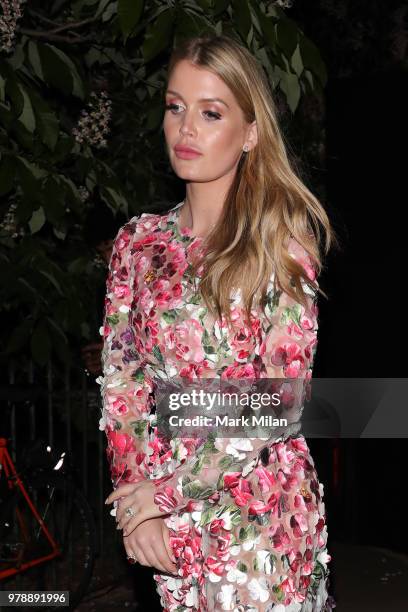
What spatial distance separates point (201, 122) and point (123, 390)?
64 centimetres

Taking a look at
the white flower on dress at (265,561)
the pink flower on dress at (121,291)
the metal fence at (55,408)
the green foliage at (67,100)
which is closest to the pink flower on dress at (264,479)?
the white flower on dress at (265,561)

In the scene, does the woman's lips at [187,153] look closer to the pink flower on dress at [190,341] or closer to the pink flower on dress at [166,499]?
the pink flower on dress at [190,341]

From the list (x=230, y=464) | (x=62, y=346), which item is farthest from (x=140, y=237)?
(x=62, y=346)

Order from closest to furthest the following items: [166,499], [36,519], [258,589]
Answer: [166,499], [258,589], [36,519]

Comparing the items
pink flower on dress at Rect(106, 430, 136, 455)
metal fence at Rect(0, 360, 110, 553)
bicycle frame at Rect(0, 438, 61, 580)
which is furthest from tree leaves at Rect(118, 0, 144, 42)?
bicycle frame at Rect(0, 438, 61, 580)

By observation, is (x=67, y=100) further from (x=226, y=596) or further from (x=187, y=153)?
(x=226, y=596)

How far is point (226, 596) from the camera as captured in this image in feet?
8.98

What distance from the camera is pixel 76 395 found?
7473mm

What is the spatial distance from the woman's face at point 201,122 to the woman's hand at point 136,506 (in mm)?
746

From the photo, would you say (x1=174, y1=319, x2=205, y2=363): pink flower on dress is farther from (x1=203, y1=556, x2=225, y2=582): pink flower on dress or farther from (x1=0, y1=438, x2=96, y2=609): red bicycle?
(x1=0, y1=438, x2=96, y2=609): red bicycle

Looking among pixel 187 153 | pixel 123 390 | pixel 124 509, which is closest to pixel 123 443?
pixel 123 390

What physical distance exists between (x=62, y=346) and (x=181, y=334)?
2.26 metres

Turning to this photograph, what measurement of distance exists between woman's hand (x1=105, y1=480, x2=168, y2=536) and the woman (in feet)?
0.05

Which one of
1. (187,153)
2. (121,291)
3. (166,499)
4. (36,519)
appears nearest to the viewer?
(166,499)
